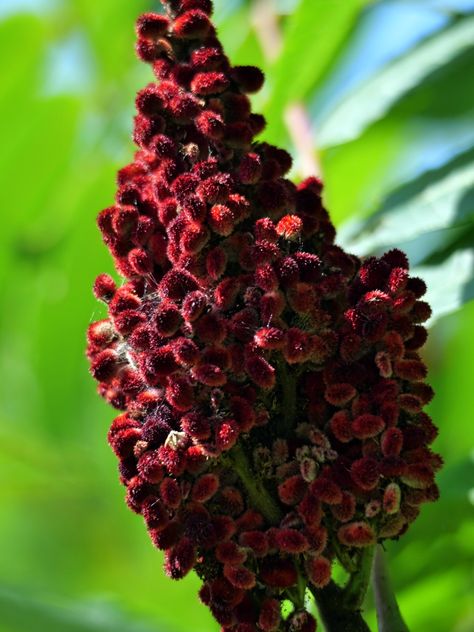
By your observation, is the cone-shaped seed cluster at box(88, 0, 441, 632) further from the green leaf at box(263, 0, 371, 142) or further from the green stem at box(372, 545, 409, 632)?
the green leaf at box(263, 0, 371, 142)

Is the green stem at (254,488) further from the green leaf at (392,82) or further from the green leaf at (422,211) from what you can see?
the green leaf at (392,82)

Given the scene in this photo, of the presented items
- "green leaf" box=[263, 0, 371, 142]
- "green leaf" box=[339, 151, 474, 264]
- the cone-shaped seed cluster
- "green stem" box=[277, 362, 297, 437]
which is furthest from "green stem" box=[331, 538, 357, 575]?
"green leaf" box=[263, 0, 371, 142]

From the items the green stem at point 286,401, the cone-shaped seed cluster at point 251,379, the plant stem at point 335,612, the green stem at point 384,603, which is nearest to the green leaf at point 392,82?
the cone-shaped seed cluster at point 251,379

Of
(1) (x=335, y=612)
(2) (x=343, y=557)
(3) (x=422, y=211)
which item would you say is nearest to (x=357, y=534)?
(2) (x=343, y=557)

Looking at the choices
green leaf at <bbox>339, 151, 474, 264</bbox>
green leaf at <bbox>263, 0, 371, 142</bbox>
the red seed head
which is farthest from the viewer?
green leaf at <bbox>263, 0, 371, 142</bbox>

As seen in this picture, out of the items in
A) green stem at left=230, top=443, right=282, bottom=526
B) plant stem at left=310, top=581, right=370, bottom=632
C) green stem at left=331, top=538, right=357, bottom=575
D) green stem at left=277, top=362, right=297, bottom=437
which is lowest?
plant stem at left=310, top=581, right=370, bottom=632

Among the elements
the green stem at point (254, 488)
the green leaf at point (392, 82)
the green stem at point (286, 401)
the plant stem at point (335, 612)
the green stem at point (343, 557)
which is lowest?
the plant stem at point (335, 612)
